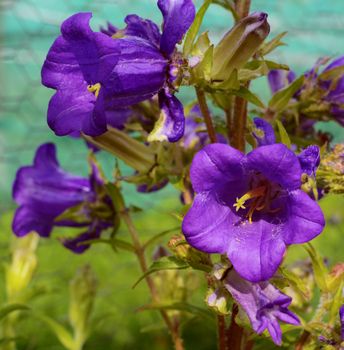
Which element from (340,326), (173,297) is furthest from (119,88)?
(173,297)

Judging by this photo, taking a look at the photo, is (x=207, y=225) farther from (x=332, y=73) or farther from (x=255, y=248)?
(x=332, y=73)

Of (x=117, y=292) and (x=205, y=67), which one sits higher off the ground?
(x=205, y=67)

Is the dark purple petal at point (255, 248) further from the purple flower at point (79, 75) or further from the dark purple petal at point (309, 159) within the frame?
the purple flower at point (79, 75)

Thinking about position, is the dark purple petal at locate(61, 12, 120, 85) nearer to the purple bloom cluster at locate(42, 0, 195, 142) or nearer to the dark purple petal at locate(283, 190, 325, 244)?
the purple bloom cluster at locate(42, 0, 195, 142)

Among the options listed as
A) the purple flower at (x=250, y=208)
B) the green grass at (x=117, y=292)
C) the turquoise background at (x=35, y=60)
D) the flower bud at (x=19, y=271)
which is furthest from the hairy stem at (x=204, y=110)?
the turquoise background at (x=35, y=60)

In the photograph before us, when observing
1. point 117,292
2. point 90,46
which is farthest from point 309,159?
point 117,292

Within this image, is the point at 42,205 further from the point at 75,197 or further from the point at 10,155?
the point at 10,155
